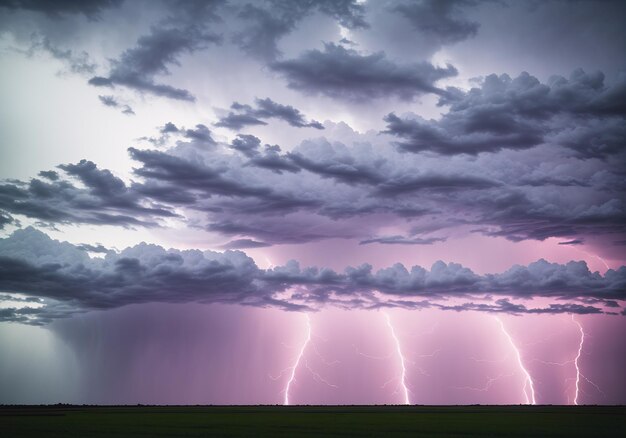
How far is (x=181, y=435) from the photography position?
54.3 m

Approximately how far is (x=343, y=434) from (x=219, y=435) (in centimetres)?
1164

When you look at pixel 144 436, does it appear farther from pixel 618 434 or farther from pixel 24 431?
pixel 618 434

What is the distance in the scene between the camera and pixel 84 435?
53250mm

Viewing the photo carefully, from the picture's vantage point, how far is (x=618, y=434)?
53.1m

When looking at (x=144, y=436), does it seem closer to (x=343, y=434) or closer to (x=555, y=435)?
(x=343, y=434)

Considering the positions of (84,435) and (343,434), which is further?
(343,434)

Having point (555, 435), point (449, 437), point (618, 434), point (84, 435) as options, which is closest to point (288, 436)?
point (449, 437)

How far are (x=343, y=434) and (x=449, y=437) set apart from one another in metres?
9.48

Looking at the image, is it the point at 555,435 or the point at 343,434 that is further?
the point at 343,434

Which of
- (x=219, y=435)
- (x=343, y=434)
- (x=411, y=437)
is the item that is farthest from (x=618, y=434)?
(x=219, y=435)

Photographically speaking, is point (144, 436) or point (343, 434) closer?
point (144, 436)

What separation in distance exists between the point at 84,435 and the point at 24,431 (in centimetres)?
611

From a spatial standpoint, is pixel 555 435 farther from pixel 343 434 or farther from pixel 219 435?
pixel 219 435

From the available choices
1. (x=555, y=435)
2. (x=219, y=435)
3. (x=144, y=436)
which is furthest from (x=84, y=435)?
(x=555, y=435)
